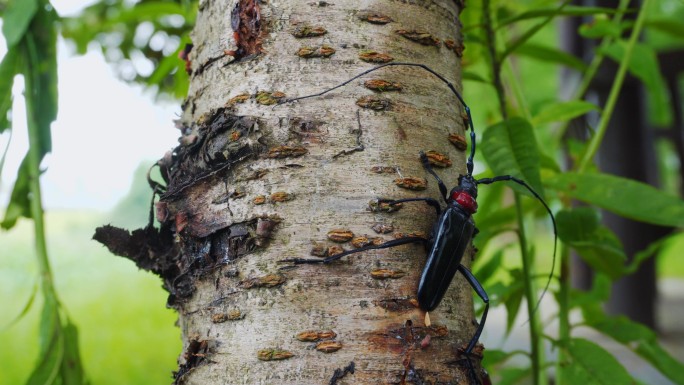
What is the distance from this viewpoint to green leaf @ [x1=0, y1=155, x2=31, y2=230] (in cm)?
138

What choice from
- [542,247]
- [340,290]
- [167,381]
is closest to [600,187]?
[340,290]

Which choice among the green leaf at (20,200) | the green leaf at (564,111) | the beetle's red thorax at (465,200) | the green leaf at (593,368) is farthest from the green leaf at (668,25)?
the green leaf at (20,200)

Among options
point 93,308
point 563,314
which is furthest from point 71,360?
point 93,308

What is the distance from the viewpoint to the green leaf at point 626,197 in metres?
1.19

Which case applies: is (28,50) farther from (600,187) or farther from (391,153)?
(600,187)

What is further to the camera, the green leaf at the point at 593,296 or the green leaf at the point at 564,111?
the green leaf at the point at 593,296

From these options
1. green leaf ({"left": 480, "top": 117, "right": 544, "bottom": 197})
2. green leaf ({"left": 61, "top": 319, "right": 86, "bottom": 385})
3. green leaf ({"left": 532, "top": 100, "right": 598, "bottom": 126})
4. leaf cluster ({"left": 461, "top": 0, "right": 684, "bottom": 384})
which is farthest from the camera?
green leaf ({"left": 532, "top": 100, "right": 598, "bottom": 126})

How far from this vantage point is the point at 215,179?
0.93 metres

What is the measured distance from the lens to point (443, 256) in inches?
34.6

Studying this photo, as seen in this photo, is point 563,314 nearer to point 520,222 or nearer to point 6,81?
point 520,222

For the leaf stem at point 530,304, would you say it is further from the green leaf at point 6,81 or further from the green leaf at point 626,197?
the green leaf at point 6,81

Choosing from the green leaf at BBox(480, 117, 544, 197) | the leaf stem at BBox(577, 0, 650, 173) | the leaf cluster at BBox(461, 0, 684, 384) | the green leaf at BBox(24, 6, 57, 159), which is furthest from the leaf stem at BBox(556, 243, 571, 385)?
the green leaf at BBox(24, 6, 57, 159)

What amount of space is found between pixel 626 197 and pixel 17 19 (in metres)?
1.26

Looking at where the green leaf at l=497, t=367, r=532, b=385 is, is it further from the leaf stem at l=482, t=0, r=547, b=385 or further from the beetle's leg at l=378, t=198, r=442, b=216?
the beetle's leg at l=378, t=198, r=442, b=216
